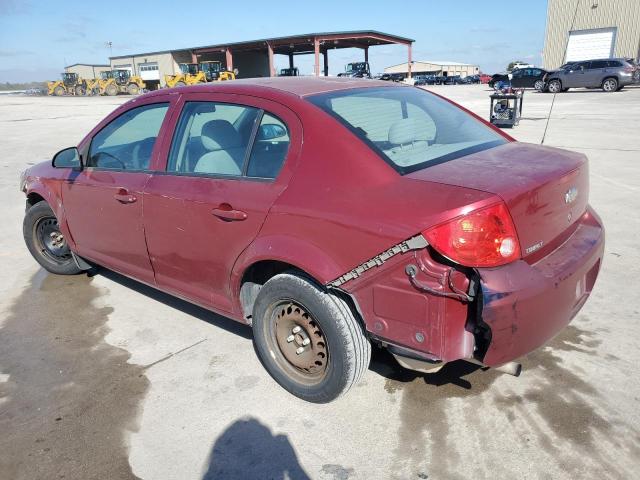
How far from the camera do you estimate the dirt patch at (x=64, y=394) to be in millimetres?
2518

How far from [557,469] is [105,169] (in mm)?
3390

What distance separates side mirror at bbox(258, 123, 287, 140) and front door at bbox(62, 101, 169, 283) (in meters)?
0.93

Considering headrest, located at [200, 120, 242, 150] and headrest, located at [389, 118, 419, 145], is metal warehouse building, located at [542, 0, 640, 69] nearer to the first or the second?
headrest, located at [389, 118, 419, 145]

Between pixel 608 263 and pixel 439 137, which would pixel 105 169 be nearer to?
pixel 439 137

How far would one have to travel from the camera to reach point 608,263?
14.9ft

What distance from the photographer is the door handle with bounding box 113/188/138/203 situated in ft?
11.3

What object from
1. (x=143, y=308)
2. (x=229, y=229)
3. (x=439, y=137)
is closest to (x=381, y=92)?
(x=439, y=137)

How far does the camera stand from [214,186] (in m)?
2.97

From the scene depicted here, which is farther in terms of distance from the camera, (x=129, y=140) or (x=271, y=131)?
(x=129, y=140)

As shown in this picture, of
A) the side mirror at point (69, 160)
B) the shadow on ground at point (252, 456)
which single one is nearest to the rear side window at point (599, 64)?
the side mirror at point (69, 160)

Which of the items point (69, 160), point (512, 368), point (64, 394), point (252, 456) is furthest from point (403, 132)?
point (69, 160)

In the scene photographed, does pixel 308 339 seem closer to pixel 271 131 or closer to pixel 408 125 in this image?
pixel 271 131

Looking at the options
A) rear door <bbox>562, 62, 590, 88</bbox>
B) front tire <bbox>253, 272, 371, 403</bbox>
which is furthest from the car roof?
rear door <bbox>562, 62, 590, 88</bbox>

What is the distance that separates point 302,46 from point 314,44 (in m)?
5.23
